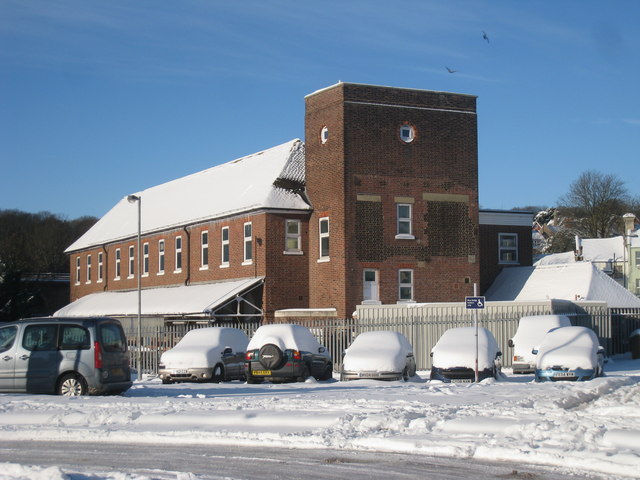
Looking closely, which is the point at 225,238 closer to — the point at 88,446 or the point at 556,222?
the point at 88,446

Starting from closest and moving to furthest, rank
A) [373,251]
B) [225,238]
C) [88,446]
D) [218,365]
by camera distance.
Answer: [88,446], [218,365], [373,251], [225,238]

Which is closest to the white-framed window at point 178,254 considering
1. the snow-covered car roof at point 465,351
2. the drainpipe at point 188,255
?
the drainpipe at point 188,255

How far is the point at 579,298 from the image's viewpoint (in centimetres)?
3941

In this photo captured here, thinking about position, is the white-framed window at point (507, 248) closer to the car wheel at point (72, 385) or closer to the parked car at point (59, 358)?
the parked car at point (59, 358)

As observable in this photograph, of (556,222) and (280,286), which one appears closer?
(280,286)

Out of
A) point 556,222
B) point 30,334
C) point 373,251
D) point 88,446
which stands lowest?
point 88,446

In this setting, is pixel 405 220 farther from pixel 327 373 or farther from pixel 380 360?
pixel 380 360

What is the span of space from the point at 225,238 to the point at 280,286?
526 centimetres

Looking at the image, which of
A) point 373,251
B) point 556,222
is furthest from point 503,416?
point 556,222

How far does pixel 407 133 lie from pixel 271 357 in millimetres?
16636

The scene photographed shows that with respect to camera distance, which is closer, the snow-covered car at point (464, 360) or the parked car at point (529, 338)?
the snow-covered car at point (464, 360)

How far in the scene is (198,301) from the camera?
40812 millimetres

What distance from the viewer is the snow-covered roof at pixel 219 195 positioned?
4178cm

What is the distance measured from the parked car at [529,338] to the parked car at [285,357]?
5687mm
